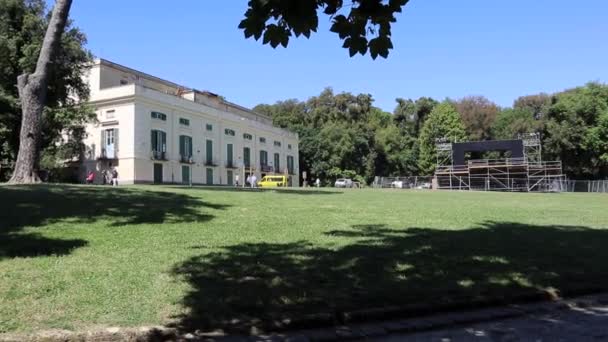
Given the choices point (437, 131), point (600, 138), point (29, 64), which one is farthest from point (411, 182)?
point (29, 64)

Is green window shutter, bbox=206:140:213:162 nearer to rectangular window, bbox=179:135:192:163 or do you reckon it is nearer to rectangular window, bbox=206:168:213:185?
rectangular window, bbox=206:168:213:185

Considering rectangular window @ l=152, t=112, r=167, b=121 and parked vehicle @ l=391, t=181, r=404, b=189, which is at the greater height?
rectangular window @ l=152, t=112, r=167, b=121

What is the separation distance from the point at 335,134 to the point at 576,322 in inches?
2717

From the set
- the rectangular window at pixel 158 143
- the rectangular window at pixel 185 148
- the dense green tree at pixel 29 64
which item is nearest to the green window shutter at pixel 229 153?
the rectangular window at pixel 185 148

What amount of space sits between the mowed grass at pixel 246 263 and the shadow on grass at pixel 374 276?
0.02m

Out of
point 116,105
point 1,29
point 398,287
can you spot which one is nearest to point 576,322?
point 398,287

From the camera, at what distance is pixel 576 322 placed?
18.9 ft

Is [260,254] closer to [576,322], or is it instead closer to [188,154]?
[576,322]

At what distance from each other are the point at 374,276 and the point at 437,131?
65131 mm

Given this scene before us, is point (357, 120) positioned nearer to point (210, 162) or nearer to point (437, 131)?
point (437, 131)

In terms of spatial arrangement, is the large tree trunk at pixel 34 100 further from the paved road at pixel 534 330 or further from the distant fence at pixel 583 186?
the distant fence at pixel 583 186

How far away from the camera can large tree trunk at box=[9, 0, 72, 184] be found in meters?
19.1

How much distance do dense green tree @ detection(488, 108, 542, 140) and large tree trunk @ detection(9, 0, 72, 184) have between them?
5605 cm

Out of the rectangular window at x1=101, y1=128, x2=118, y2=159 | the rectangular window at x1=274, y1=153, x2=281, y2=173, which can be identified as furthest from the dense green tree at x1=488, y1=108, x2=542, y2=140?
the rectangular window at x1=101, y1=128, x2=118, y2=159
